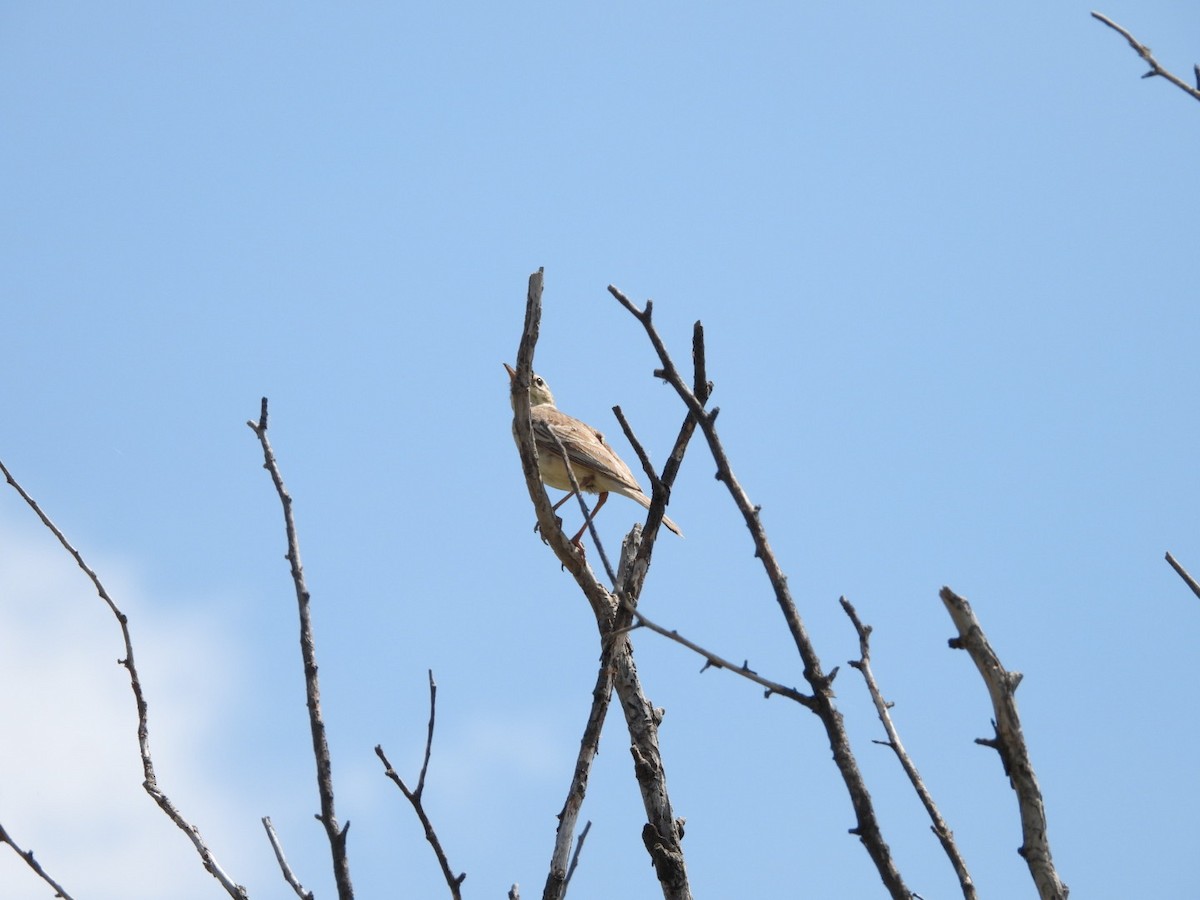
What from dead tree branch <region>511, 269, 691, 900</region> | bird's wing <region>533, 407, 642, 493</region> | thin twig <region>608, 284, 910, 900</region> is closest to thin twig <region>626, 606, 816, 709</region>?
thin twig <region>608, 284, 910, 900</region>

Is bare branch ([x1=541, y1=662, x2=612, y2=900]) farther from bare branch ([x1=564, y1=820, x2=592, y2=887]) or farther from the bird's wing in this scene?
the bird's wing

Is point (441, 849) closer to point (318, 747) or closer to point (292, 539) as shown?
point (318, 747)

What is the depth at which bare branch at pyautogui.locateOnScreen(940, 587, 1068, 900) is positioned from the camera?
2.29 m

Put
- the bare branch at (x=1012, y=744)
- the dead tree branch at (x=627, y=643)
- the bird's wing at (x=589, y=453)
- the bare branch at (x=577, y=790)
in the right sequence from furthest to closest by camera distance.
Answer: the bird's wing at (x=589, y=453), the dead tree branch at (x=627, y=643), the bare branch at (x=577, y=790), the bare branch at (x=1012, y=744)

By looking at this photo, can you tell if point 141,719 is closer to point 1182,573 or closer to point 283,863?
point 283,863

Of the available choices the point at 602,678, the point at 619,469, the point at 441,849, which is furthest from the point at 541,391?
the point at 441,849

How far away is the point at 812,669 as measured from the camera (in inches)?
99.1

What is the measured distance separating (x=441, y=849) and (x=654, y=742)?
102 inches

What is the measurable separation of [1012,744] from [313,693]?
1792 millimetres

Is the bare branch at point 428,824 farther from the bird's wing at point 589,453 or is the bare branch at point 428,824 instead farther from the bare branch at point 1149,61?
the bird's wing at point 589,453

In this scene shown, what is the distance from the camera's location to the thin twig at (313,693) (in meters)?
2.95

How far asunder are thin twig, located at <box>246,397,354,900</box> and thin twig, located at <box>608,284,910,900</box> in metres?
1.21

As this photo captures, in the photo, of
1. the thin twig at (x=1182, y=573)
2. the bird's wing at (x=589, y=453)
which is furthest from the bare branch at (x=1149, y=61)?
the bird's wing at (x=589, y=453)

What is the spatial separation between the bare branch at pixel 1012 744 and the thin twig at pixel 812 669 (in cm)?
26
